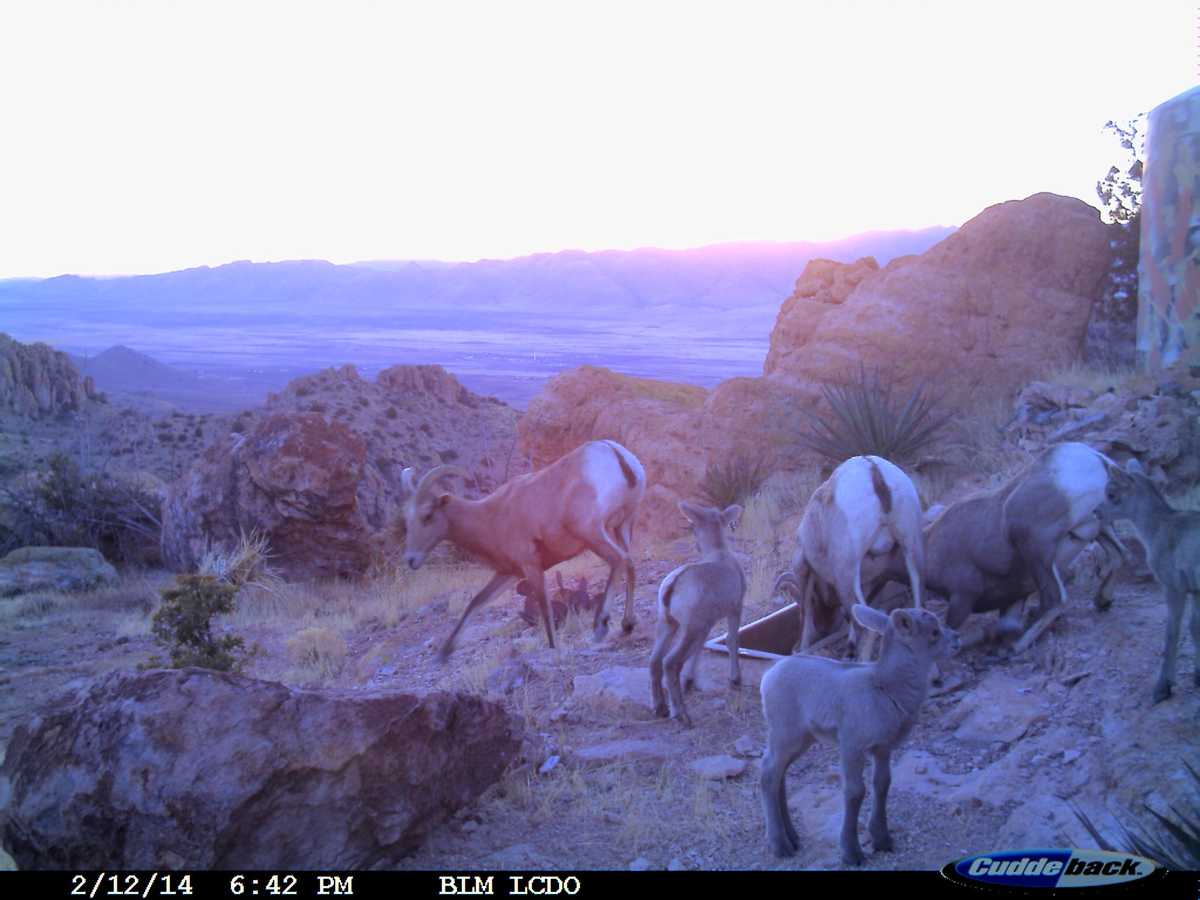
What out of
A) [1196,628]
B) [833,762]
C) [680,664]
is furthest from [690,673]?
[1196,628]

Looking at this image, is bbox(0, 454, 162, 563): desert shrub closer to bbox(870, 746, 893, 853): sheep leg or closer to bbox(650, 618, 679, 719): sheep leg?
bbox(650, 618, 679, 719): sheep leg

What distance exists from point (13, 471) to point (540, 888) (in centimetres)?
2309

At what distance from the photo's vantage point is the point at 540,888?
434cm

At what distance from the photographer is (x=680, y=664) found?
6.93 meters

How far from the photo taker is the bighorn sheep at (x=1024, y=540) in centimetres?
682

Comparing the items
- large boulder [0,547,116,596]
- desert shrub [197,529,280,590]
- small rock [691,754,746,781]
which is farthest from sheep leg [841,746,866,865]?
large boulder [0,547,116,596]

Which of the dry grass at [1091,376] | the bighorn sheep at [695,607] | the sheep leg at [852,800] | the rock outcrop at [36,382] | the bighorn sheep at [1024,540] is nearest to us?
the sheep leg at [852,800]

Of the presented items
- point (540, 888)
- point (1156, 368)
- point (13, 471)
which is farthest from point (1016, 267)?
point (13, 471)

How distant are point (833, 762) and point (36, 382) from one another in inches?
1182

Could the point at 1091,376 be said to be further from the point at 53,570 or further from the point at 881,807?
the point at 53,570

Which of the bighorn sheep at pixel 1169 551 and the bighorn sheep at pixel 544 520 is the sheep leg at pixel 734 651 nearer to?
the bighorn sheep at pixel 544 520

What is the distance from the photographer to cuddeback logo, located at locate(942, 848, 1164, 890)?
3.74m

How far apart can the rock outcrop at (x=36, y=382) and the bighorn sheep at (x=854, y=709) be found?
99.3 ft

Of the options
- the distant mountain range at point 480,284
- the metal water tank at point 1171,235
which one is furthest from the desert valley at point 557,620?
the distant mountain range at point 480,284
